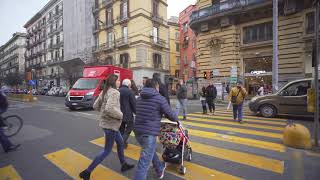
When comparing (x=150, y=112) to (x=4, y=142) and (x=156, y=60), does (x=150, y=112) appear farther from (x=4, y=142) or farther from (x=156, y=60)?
(x=156, y=60)

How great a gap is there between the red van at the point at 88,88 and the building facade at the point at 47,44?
39.0 meters

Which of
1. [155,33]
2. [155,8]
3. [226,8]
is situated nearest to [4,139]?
[226,8]

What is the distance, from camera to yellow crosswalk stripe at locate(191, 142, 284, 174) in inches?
207

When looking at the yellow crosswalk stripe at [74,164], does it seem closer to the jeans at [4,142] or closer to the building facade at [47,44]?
the jeans at [4,142]

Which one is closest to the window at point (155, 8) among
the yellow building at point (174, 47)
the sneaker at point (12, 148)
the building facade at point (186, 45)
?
the building facade at point (186, 45)

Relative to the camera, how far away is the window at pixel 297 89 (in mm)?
11031

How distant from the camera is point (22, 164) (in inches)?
222

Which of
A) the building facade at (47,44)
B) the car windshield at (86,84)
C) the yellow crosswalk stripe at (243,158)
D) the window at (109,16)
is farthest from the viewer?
the building facade at (47,44)

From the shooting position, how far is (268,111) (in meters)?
12.1

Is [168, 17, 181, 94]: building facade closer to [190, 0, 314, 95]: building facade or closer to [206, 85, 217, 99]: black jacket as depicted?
[190, 0, 314, 95]: building facade

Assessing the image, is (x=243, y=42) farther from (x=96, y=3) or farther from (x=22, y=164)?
(x=96, y=3)

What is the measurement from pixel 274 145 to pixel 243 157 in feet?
4.94

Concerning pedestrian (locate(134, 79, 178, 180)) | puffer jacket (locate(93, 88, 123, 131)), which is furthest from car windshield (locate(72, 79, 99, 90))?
pedestrian (locate(134, 79, 178, 180))

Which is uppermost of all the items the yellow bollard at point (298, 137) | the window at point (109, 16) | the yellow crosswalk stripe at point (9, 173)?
the window at point (109, 16)
